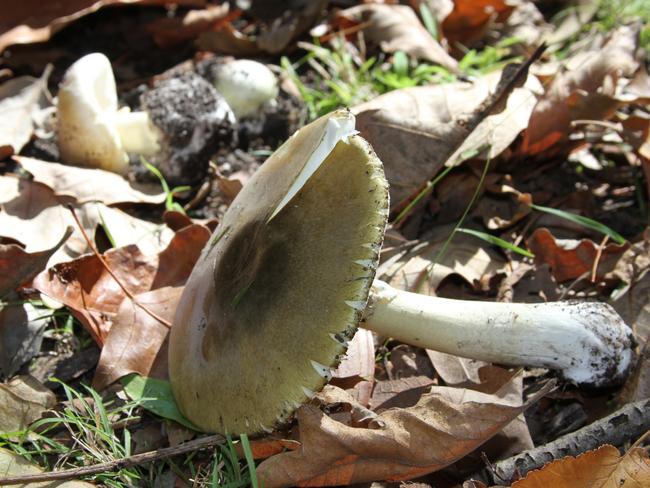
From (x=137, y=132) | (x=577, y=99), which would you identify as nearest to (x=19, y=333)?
(x=137, y=132)

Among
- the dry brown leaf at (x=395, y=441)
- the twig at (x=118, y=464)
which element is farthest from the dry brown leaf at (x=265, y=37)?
the dry brown leaf at (x=395, y=441)

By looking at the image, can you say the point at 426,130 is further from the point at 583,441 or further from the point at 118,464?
the point at 118,464

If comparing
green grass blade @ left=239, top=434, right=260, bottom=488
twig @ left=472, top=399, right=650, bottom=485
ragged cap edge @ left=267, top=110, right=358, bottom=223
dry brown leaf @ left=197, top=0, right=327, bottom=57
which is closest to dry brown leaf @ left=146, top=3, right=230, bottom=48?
dry brown leaf @ left=197, top=0, right=327, bottom=57

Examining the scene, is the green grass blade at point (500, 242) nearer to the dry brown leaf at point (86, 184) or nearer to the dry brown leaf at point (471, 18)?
the dry brown leaf at point (86, 184)

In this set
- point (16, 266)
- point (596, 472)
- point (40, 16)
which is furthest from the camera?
point (40, 16)

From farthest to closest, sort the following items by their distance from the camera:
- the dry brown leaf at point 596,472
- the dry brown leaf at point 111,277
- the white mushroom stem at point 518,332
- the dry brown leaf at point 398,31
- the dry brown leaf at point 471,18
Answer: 1. the dry brown leaf at point 471,18
2. the dry brown leaf at point 398,31
3. the dry brown leaf at point 111,277
4. the white mushroom stem at point 518,332
5. the dry brown leaf at point 596,472

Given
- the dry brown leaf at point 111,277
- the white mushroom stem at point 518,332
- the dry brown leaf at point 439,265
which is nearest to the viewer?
the white mushroom stem at point 518,332

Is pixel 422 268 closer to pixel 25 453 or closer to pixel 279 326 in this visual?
pixel 279 326
